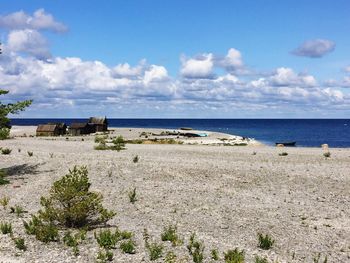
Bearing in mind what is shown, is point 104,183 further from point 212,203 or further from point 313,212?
point 313,212

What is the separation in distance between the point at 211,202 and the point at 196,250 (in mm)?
7867

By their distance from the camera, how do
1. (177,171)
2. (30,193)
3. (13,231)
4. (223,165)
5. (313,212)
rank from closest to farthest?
(13,231) < (313,212) < (30,193) < (177,171) < (223,165)

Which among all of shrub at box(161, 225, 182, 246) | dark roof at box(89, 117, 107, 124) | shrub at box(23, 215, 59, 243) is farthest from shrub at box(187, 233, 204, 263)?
dark roof at box(89, 117, 107, 124)

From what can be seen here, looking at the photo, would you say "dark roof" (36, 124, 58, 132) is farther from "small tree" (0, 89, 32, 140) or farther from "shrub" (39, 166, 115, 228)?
"shrub" (39, 166, 115, 228)

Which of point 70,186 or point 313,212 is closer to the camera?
point 70,186

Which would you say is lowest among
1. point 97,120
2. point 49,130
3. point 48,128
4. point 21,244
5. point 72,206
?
point 21,244

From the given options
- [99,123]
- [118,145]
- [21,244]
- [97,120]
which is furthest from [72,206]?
[97,120]

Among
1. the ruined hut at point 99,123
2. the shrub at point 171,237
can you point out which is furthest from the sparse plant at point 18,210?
the ruined hut at point 99,123

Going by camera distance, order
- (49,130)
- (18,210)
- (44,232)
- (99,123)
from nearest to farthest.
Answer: (44,232) → (18,210) → (49,130) → (99,123)

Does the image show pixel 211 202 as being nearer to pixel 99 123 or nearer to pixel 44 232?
pixel 44 232

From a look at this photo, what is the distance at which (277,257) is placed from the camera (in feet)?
42.4

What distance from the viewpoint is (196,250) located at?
1254cm

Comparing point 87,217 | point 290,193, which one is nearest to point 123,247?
point 87,217

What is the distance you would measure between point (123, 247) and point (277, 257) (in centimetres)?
460
